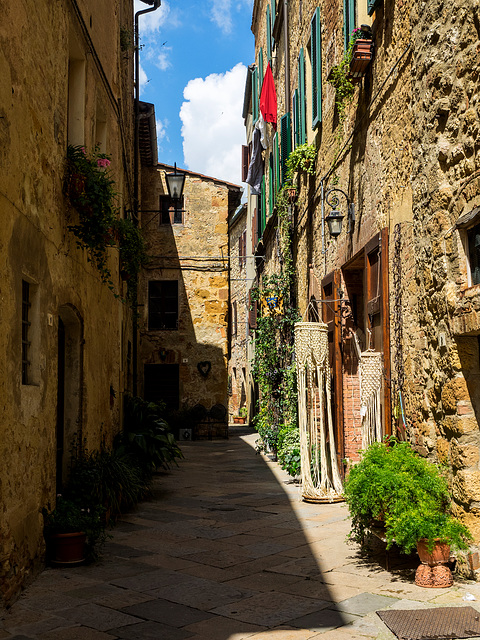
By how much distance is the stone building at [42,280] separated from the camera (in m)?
4.36

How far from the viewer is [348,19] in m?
7.76

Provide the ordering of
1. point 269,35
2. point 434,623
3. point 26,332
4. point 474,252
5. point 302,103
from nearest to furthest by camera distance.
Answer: point 434,623, point 474,252, point 26,332, point 302,103, point 269,35

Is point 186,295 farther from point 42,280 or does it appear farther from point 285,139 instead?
point 42,280

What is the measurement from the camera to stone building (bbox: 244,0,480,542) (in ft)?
15.1

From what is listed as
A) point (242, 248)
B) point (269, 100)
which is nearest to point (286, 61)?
point (269, 100)

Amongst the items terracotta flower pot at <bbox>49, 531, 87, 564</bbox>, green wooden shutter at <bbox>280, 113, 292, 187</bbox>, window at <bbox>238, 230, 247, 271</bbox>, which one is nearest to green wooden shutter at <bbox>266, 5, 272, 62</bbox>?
green wooden shutter at <bbox>280, 113, 292, 187</bbox>

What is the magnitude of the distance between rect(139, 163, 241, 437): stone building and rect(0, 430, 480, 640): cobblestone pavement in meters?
10.4

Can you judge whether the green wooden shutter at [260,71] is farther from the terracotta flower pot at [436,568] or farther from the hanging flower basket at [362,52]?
the terracotta flower pot at [436,568]

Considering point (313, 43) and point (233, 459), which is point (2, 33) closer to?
point (313, 43)

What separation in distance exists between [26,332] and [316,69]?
6328 mm

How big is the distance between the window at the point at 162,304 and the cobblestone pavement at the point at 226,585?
1090cm

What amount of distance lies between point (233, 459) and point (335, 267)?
5.57m

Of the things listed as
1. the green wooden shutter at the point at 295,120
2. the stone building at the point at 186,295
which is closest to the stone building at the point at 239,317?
the stone building at the point at 186,295

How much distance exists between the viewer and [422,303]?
17.6 feet
